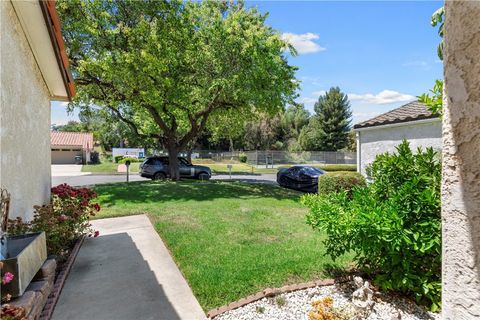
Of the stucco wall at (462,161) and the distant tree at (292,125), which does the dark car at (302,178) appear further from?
the distant tree at (292,125)

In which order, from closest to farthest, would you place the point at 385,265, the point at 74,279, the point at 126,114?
1. the point at 385,265
2. the point at 74,279
3. the point at 126,114

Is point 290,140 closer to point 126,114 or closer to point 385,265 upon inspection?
point 126,114

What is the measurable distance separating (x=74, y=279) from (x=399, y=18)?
6167 millimetres

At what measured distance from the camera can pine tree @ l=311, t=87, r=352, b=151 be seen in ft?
141

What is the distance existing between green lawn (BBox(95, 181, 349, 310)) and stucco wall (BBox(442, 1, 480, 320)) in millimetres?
2474

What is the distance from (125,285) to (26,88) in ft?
11.5

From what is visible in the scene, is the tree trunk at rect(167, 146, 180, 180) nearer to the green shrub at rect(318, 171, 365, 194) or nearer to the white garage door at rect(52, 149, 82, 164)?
the green shrub at rect(318, 171, 365, 194)

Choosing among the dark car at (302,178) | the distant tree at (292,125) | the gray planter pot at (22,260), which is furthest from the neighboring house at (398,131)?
the distant tree at (292,125)

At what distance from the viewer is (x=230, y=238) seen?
587 cm

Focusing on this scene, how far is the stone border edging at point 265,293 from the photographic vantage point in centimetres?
325

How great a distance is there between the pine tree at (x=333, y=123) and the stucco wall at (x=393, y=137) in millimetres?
32713

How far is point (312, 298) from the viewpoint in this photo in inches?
135

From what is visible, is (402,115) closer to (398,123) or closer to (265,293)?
(398,123)

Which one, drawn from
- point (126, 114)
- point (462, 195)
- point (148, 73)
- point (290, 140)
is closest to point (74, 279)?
point (462, 195)
